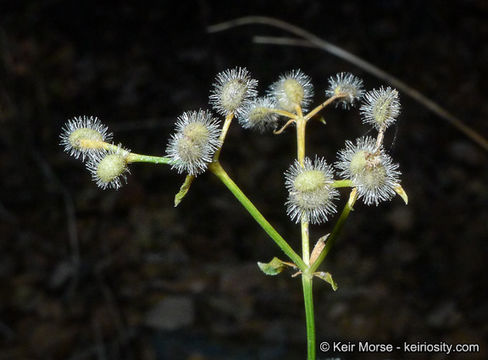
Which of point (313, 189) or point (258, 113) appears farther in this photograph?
point (258, 113)

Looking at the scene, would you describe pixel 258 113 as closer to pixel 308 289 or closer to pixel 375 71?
pixel 308 289

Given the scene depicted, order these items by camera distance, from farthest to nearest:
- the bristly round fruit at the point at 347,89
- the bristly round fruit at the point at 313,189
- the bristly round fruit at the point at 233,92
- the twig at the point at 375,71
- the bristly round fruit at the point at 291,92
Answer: the twig at the point at 375,71 < the bristly round fruit at the point at 347,89 < the bristly round fruit at the point at 291,92 < the bristly round fruit at the point at 233,92 < the bristly round fruit at the point at 313,189

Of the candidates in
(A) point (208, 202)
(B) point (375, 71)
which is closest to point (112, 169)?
(B) point (375, 71)

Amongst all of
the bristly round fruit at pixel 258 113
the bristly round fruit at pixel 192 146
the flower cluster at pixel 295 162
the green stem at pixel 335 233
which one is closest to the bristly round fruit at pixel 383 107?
the flower cluster at pixel 295 162

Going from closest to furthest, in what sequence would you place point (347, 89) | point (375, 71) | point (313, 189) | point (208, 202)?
1. point (313, 189)
2. point (347, 89)
3. point (375, 71)
4. point (208, 202)

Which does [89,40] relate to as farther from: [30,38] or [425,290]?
[425,290]

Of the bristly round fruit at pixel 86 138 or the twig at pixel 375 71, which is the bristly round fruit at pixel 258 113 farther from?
the twig at pixel 375 71

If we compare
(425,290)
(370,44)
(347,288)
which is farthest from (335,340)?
(370,44)
